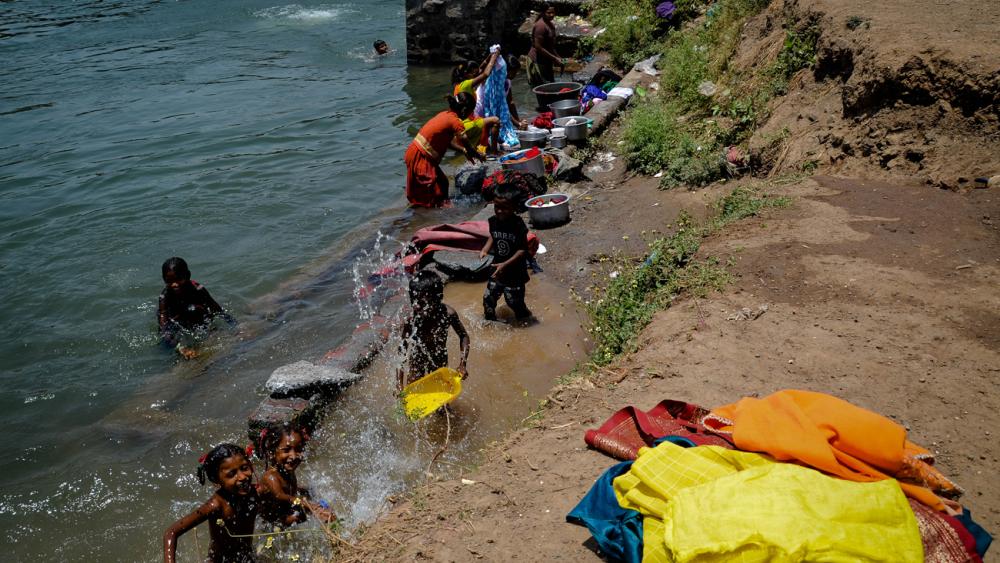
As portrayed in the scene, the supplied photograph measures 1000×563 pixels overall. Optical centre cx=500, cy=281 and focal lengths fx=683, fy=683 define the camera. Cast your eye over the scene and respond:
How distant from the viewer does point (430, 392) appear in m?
4.54

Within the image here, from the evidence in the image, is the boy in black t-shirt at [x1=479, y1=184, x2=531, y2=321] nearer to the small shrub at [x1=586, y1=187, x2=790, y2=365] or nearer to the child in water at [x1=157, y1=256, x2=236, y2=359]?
the small shrub at [x1=586, y1=187, x2=790, y2=365]

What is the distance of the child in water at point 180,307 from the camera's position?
6.27m

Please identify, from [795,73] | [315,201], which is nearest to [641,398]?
[795,73]

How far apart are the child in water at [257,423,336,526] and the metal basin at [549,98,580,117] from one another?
7747mm

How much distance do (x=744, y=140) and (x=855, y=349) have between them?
13.9 feet

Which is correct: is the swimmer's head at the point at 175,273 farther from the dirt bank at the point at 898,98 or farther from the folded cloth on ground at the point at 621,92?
the folded cloth on ground at the point at 621,92

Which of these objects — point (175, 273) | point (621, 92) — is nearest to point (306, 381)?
point (175, 273)

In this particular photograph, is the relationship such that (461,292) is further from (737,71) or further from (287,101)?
(287,101)

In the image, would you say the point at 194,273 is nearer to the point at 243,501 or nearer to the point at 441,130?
the point at 441,130

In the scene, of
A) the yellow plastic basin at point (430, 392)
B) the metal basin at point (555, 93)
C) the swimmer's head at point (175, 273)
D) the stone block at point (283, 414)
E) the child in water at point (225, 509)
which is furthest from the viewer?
the metal basin at point (555, 93)

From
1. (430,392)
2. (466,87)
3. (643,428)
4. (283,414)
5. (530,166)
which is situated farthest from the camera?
(466,87)

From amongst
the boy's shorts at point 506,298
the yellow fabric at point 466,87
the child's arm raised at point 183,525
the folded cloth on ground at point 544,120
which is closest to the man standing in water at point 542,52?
the folded cloth on ground at point 544,120

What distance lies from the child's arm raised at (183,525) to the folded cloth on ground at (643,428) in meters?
1.99

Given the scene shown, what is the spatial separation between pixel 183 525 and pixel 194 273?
5.18m
